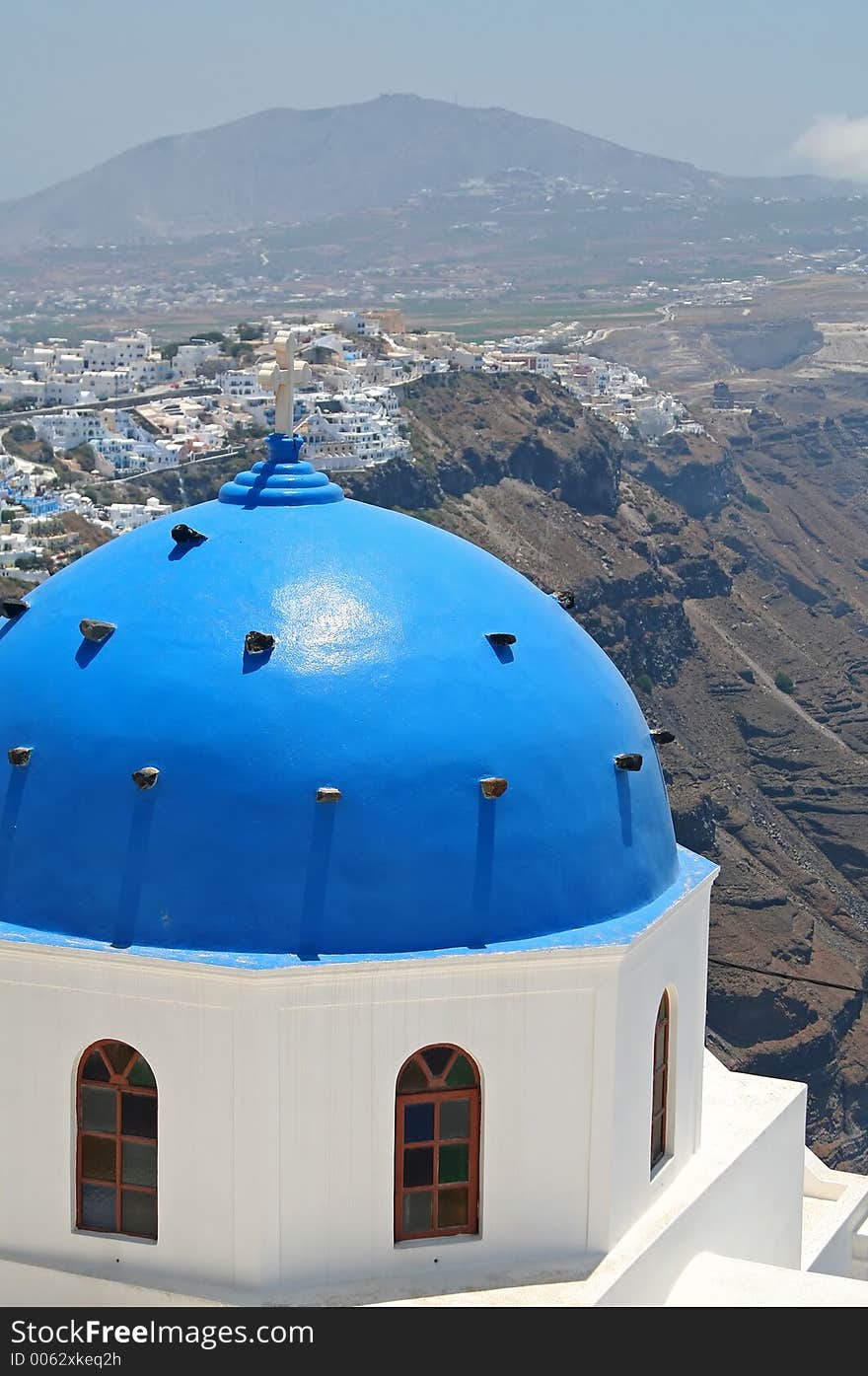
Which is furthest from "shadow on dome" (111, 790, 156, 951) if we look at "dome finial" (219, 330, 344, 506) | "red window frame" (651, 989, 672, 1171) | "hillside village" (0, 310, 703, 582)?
"hillside village" (0, 310, 703, 582)

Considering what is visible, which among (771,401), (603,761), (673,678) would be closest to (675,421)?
(771,401)

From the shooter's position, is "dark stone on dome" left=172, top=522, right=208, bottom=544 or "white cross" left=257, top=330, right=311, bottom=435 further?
"white cross" left=257, top=330, right=311, bottom=435

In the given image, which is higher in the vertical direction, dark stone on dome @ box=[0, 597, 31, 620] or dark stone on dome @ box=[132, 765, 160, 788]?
dark stone on dome @ box=[0, 597, 31, 620]

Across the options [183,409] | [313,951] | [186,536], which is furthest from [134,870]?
[183,409]

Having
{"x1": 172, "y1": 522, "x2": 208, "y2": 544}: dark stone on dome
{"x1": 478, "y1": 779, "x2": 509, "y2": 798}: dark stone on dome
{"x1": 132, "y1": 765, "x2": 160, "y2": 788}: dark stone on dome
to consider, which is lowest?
{"x1": 478, "y1": 779, "x2": 509, "y2": 798}: dark stone on dome

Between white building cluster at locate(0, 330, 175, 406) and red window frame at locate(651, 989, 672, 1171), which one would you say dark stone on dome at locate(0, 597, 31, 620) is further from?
white building cluster at locate(0, 330, 175, 406)

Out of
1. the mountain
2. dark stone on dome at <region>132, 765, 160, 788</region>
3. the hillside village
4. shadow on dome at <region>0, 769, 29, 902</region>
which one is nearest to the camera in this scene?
dark stone on dome at <region>132, 765, 160, 788</region>

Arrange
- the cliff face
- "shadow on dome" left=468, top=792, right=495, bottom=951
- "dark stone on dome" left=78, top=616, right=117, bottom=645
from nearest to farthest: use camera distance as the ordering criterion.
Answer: "shadow on dome" left=468, top=792, right=495, bottom=951
"dark stone on dome" left=78, top=616, right=117, bottom=645
the cliff face
